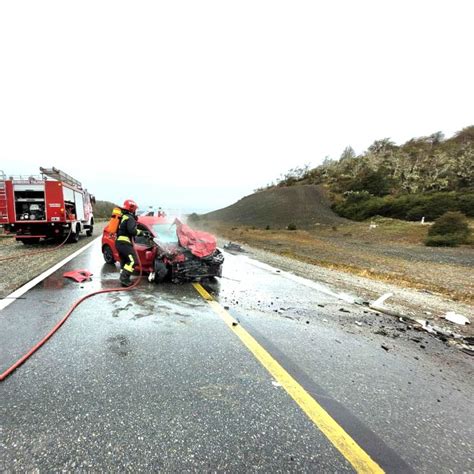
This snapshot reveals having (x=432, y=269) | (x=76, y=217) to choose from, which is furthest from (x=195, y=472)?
(x=76, y=217)

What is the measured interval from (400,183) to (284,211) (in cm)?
2060

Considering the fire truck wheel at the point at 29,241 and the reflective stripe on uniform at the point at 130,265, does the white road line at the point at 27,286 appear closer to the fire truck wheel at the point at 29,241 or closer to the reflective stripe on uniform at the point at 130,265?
the reflective stripe on uniform at the point at 130,265

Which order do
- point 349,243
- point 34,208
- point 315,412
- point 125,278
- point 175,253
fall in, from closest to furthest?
point 315,412
point 125,278
point 175,253
point 34,208
point 349,243

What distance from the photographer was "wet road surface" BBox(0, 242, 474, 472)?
1887 mm

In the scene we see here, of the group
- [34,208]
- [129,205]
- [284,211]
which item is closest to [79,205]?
[34,208]

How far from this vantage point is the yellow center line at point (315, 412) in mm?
1865

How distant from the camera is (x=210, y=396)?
2.49 m

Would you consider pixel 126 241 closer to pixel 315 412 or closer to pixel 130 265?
pixel 130 265

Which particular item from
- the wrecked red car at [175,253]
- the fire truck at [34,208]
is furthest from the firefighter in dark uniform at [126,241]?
the fire truck at [34,208]

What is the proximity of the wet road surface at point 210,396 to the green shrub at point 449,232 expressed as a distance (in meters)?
19.3

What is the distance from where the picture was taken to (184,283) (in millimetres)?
6477

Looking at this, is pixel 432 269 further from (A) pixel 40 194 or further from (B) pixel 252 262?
(A) pixel 40 194

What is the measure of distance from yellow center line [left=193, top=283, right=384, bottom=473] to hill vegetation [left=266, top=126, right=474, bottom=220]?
35236mm

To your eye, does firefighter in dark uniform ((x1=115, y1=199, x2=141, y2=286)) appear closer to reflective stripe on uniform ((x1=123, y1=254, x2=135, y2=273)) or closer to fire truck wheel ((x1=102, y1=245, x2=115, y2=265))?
reflective stripe on uniform ((x1=123, y1=254, x2=135, y2=273))
